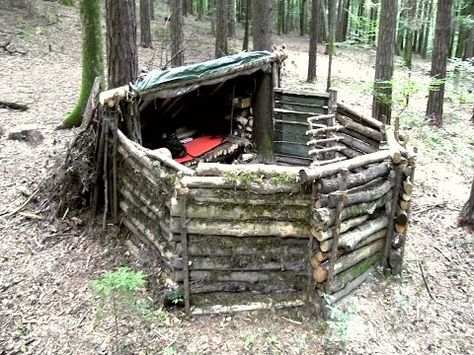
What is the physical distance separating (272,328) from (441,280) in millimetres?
2668

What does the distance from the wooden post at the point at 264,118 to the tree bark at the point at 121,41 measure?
265 cm

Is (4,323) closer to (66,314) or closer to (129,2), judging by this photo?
(66,314)

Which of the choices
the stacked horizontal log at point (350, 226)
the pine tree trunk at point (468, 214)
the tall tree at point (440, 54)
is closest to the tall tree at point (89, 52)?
the stacked horizontal log at point (350, 226)

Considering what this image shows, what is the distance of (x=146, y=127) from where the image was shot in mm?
8703

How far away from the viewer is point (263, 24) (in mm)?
11617

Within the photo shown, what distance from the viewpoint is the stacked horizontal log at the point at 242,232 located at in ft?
17.0

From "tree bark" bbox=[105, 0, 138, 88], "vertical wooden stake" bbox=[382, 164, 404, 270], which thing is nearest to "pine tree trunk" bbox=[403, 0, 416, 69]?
"tree bark" bbox=[105, 0, 138, 88]

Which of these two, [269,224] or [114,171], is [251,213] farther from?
[114,171]

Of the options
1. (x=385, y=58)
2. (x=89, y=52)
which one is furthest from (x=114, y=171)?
(x=385, y=58)

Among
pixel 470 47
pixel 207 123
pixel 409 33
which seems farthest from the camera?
pixel 470 47

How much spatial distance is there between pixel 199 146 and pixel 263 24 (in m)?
4.22

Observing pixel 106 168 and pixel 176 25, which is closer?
pixel 106 168

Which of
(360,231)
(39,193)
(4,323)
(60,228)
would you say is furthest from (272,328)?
(39,193)

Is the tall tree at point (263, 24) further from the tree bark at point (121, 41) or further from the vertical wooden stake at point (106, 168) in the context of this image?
the vertical wooden stake at point (106, 168)
